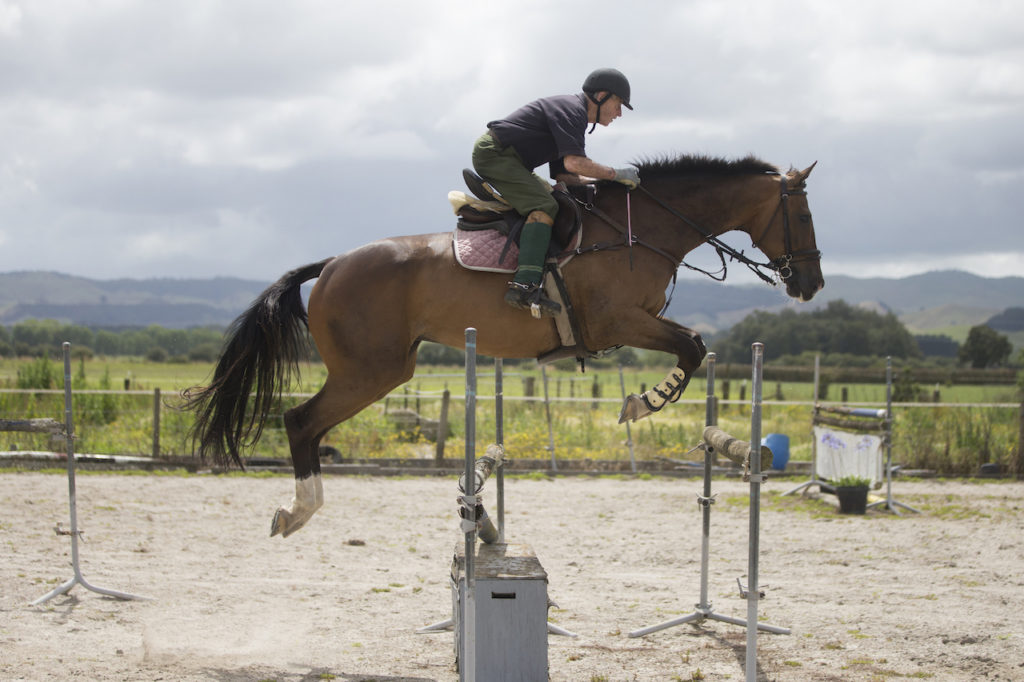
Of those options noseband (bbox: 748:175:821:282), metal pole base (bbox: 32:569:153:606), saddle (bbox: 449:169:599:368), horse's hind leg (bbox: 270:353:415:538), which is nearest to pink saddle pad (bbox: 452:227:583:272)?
saddle (bbox: 449:169:599:368)

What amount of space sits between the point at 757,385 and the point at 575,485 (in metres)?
8.69

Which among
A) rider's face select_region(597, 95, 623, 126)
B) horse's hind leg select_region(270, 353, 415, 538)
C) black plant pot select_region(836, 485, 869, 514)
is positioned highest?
rider's face select_region(597, 95, 623, 126)

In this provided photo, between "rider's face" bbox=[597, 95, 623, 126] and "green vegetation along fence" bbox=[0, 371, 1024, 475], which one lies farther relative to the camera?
"green vegetation along fence" bbox=[0, 371, 1024, 475]

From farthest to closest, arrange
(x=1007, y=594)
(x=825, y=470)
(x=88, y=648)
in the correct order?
(x=825, y=470)
(x=1007, y=594)
(x=88, y=648)

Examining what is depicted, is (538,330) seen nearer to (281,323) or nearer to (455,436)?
(281,323)

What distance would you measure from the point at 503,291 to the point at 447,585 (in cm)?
319

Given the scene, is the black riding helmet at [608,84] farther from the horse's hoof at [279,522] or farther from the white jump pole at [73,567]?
the white jump pole at [73,567]

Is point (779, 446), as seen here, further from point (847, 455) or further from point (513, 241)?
point (513, 241)

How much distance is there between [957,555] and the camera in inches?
316

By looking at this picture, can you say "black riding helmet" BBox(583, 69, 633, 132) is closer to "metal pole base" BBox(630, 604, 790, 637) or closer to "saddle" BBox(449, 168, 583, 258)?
"saddle" BBox(449, 168, 583, 258)

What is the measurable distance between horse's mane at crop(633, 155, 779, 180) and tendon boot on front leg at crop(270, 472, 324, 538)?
264 centimetres

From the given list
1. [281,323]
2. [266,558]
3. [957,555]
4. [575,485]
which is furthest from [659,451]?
[281,323]

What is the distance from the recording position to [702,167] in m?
5.43

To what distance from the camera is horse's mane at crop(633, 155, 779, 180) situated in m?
5.37
